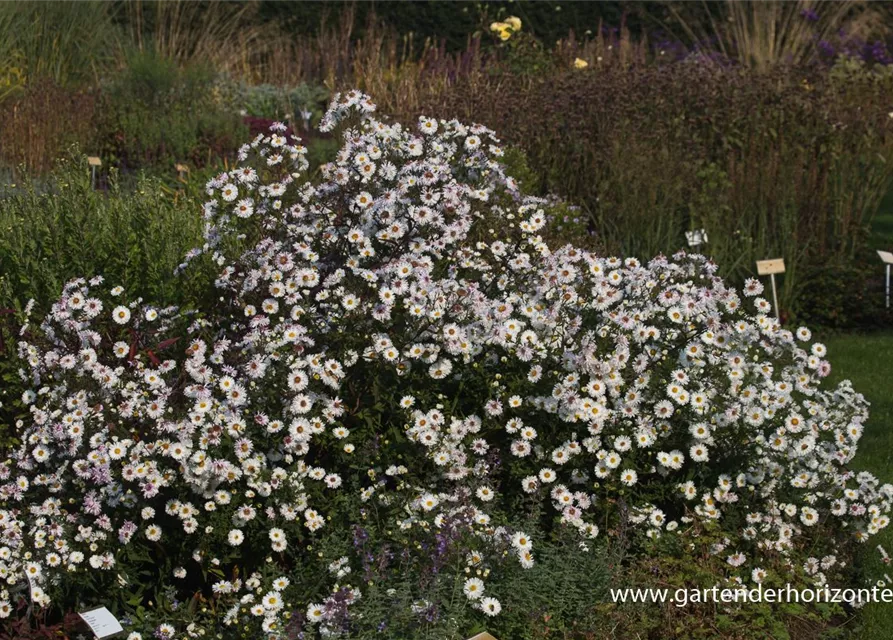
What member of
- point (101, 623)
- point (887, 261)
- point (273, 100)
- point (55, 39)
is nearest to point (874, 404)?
point (887, 261)

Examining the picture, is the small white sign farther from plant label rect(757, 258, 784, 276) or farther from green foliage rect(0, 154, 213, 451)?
plant label rect(757, 258, 784, 276)

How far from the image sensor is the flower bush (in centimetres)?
343

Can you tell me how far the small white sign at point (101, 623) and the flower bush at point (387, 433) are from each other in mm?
333

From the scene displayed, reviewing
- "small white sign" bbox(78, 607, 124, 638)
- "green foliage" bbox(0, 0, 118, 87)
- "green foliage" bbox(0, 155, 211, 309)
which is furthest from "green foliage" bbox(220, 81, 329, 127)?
"small white sign" bbox(78, 607, 124, 638)

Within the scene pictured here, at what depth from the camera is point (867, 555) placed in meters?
4.22

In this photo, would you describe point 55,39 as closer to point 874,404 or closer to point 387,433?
point 874,404

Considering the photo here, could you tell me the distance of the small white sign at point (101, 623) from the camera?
3.00 m

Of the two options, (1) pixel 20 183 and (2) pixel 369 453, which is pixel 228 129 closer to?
(1) pixel 20 183

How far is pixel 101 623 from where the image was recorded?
3.03 meters

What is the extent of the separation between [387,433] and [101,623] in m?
1.10

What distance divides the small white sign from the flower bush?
1.09ft

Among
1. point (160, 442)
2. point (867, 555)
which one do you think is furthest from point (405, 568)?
Result: point (867, 555)

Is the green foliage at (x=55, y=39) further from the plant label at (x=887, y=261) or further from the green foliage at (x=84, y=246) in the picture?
the plant label at (x=887, y=261)

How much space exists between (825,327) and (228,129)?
5.17m
